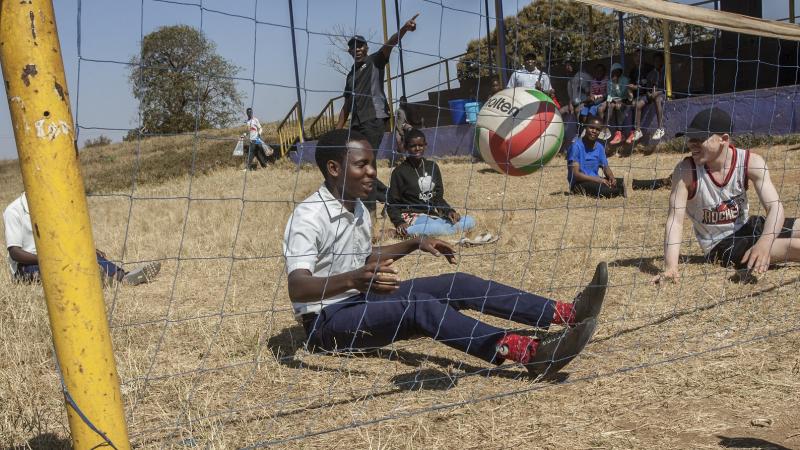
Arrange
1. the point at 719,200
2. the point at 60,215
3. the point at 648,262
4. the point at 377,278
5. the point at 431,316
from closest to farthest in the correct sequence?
the point at 60,215 → the point at 377,278 → the point at 431,316 → the point at 719,200 → the point at 648,262

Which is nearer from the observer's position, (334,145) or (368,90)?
(334,145)

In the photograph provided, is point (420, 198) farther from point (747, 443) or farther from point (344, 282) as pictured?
point (747, 443)

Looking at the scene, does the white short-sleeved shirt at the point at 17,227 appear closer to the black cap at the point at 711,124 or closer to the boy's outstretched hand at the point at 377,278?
the boy's outstretched hand at the point at 377,278

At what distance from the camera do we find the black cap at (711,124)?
495 centimetres

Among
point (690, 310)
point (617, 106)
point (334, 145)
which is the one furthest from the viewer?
point (617, 106)

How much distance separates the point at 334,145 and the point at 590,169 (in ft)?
20.4

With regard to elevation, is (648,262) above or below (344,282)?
below

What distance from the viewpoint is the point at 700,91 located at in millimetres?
15477

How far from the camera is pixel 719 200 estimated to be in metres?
5.24

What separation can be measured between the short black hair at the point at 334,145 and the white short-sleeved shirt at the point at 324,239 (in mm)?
137

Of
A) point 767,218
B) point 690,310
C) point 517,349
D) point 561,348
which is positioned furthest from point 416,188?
point 561,348

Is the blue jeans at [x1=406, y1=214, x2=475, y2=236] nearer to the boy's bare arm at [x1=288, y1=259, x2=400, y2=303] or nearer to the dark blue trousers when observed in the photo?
the dark blue trousers

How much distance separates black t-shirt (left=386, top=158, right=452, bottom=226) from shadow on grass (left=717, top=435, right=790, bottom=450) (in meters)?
4.77

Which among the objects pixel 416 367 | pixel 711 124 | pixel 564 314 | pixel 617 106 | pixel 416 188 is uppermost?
pixel 617 106
